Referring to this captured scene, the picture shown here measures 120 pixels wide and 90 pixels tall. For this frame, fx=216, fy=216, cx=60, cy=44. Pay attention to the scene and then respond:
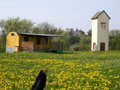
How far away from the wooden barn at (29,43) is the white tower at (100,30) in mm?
11471

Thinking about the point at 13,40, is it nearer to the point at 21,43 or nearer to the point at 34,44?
the point at 21,43

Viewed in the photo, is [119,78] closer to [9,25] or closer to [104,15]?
[104,15]

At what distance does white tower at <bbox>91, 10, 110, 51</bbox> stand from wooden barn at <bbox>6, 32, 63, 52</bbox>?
11471 millimetres

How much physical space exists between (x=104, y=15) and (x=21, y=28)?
27.6 m

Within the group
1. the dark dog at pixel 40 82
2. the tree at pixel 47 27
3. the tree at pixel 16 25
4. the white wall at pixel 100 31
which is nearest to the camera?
the dark dog at pixel 40 82

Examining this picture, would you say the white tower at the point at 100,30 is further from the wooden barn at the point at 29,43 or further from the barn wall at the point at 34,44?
the barn wall at the point at 34,44

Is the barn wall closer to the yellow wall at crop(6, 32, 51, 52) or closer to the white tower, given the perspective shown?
the yellow wall at crop(6, 32, 51, 52)

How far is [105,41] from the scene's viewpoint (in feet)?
164

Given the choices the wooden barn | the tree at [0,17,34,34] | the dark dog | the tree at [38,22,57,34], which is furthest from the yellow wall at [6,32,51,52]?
the tree at [38,22,57,34]

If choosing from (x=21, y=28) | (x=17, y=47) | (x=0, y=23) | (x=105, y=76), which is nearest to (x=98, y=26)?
(x=17, y=47)

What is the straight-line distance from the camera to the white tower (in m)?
48.5

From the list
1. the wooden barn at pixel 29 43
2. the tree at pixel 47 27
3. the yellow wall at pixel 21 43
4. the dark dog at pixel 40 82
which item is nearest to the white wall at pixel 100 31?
the wooden barn at pixel 29 43

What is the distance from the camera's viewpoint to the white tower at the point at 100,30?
4847 cm

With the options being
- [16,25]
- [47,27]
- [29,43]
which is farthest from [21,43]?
[47,27]
